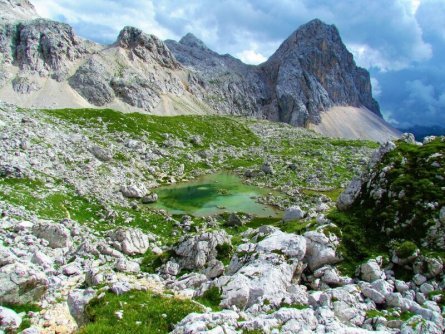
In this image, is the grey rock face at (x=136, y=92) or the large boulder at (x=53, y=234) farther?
the grey rock face at (x=136, y=92)

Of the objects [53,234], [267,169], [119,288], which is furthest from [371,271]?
[267,169]

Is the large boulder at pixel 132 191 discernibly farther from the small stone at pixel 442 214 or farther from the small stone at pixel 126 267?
the small stone at pixel 442 214

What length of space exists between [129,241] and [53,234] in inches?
240

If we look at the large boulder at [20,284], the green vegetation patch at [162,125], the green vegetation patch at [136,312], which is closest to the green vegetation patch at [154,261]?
the green vegetation patch at [136,312]

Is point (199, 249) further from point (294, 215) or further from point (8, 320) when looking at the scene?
point (294, 215)

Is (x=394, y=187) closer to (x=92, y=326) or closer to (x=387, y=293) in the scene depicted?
(x=387, y=293)

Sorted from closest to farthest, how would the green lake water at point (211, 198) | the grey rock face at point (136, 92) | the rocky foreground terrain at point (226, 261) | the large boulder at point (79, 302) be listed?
the rocky foreground terrain at point (226, 261), the large boulder at point (79, 302), the green lake water at point (211, 198), the grey rock face at point (136, 92)

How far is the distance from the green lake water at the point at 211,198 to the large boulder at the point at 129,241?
2546 centimetres

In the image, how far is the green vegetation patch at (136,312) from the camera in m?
14.6

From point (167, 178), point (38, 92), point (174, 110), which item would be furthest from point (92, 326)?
point (174, 110)

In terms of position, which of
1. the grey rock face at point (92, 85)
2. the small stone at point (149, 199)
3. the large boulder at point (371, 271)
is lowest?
the small stone at point (149, 199)

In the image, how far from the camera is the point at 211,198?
71.1 meters

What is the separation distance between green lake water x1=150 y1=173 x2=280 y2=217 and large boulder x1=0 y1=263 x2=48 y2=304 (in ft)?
132

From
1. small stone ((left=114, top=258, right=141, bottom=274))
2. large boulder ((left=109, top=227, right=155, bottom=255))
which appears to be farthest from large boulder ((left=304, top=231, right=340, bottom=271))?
large boulder ((left=109, top=227, right=155, bottom=255))
